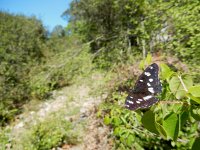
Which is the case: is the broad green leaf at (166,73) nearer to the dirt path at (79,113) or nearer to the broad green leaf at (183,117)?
the broad green leaf at (183,117)

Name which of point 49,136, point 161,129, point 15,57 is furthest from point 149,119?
point 15,57

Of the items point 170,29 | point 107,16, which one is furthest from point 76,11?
point 170,29

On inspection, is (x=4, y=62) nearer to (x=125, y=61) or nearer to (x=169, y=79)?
(x=125, y=61)

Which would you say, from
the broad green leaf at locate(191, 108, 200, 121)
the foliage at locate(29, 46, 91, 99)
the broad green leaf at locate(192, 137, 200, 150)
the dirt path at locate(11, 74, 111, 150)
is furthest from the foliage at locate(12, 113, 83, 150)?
the broad green leaf at locate(191, 108, 200, 121)

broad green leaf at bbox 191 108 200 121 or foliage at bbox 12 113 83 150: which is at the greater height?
broad green leaf at bbox 191 108 200 121

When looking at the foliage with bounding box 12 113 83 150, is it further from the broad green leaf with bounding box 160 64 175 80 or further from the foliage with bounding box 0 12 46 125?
the broad green leaf with bounding box 160 64 175 80

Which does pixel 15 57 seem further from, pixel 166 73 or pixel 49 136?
pixel 166 73
